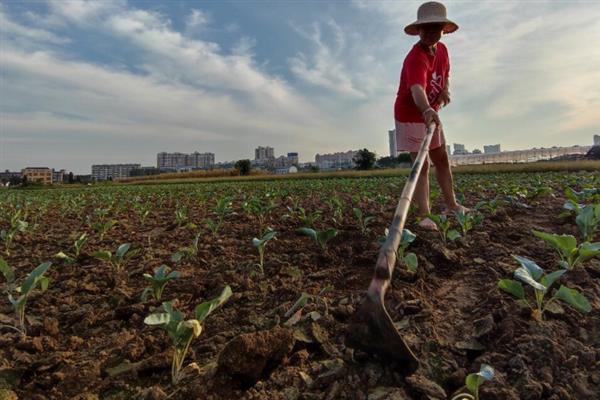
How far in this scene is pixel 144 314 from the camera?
1856 millimetres

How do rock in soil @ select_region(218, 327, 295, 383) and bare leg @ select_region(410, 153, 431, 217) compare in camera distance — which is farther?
bare leg @ select_region(410, 153, 431, 217)

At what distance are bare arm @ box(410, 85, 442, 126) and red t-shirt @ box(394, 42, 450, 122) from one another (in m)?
0.08

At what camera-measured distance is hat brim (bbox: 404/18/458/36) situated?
318cm

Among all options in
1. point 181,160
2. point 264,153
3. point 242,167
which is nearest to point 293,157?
point 264,153

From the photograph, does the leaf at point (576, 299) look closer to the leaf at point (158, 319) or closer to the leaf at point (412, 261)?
the leaf at point (412, 261)

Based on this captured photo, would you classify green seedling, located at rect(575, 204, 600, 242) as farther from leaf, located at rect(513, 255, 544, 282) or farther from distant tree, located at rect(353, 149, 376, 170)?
distant tree, located at rect(353, 149, 376, 170)

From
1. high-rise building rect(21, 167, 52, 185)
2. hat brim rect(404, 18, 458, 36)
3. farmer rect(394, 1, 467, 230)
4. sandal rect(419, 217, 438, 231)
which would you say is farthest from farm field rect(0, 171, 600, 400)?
high-rise building rect(21, 167, 52, 185)

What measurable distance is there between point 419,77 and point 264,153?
16242 cm

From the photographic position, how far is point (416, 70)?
10.9ft

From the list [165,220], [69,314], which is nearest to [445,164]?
[69,314]

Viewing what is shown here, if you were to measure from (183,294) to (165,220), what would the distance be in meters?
3.65

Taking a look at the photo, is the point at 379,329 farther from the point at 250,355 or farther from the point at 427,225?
the point at 427,225

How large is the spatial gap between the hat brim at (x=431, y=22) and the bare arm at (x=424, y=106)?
588 mm

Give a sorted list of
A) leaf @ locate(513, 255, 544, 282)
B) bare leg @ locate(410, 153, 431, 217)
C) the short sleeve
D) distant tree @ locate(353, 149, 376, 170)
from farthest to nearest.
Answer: distant tree @ locate(353, 149, 376, 170), bare leg @ locate(410, 153, 431, 217), the short sleeve, leaf @ locate(513, 255, 544, 282)
